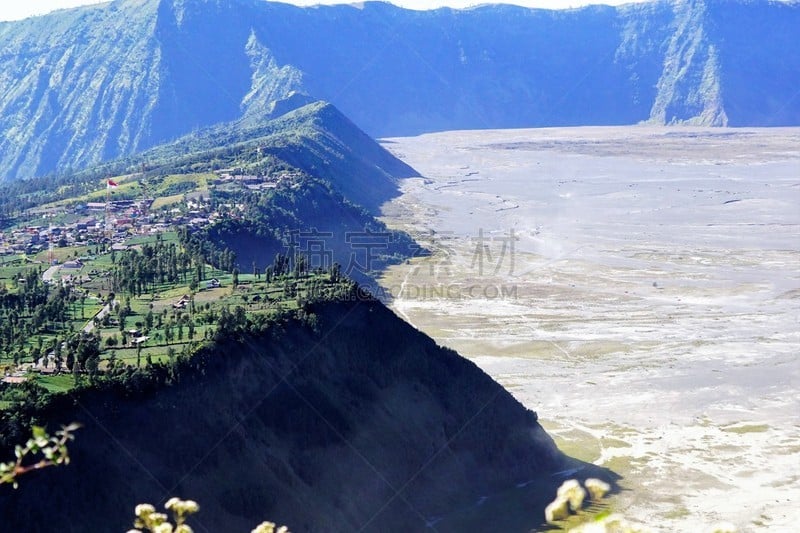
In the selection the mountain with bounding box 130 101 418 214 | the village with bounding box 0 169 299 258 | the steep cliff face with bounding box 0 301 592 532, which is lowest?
the steep cliff face with bounding box 0 301 592 532

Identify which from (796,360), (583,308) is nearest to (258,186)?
(583,308)

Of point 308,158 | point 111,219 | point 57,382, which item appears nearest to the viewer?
point 57,382

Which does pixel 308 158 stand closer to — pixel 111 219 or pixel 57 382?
pixel 111 219

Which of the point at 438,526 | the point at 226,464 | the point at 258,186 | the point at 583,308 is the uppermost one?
the point at 258,186

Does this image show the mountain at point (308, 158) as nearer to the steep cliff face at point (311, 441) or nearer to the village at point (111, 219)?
the village at point (111, 219)

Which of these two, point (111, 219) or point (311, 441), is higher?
point (111, 219)

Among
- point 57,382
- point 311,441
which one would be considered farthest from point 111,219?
point 311,441

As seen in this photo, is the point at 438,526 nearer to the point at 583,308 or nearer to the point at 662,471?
the point at 662,471

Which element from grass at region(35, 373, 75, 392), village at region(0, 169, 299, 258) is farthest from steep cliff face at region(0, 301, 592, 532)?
village at region(0, 169, 299, 258)

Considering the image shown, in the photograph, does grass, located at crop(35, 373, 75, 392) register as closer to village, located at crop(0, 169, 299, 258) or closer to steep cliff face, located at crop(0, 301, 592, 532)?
steep cliff face, located at crop(0, 301, 592, 532)
